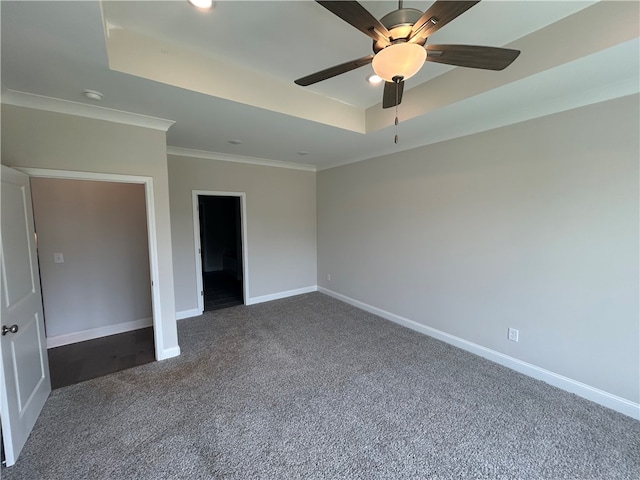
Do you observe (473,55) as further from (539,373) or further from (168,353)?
(168,353)

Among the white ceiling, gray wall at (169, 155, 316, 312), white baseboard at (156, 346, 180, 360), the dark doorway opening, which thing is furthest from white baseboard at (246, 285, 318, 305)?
the white ceiling

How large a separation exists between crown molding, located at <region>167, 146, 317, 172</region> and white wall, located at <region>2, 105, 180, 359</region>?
48.1 inches

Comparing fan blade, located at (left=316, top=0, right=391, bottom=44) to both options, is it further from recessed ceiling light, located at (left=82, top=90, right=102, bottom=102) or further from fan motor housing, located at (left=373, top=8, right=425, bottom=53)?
recessed ceiling light, located at (left=82, top=90, right=102, bottom=102)

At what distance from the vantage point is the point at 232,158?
4.37 metres

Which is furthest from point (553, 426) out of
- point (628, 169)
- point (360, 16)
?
point (360, 16)

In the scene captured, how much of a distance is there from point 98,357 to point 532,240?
4755 mm

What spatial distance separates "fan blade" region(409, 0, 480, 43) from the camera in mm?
1104

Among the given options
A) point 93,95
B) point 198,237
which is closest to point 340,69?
point 93,95

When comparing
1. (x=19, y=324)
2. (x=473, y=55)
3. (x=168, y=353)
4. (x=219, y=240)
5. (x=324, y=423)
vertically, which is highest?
(x=473, y=55)

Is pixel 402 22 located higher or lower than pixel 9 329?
higher

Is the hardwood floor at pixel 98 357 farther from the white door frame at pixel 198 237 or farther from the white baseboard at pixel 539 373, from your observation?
the white baseboard at pixel 539 373

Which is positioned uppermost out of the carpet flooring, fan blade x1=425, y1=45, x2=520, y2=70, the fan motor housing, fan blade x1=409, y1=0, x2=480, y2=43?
the fan motor housing

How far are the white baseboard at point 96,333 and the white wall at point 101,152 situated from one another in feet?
3.87

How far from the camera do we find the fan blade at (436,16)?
1.10m
